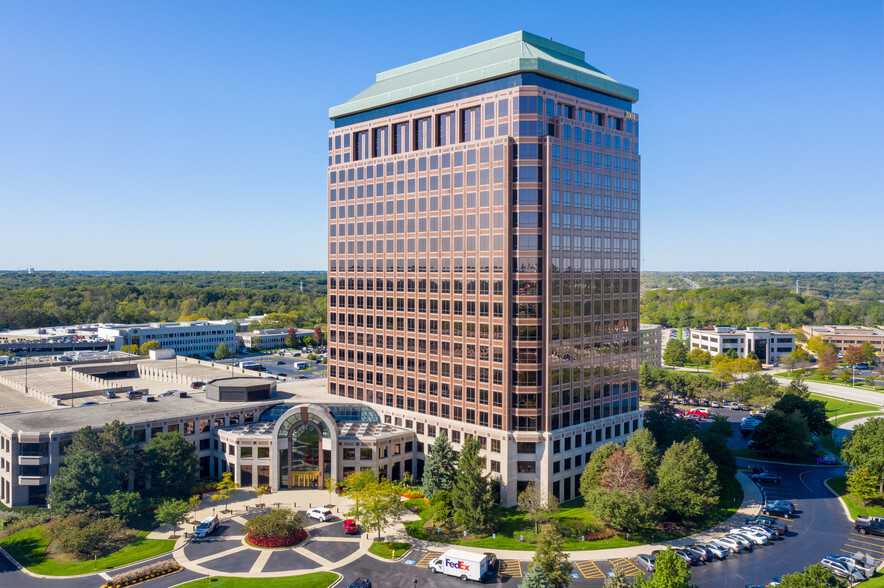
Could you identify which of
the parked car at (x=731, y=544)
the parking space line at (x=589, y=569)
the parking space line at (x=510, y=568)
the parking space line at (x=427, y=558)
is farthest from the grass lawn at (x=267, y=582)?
the parked car at (x=731, y=544)

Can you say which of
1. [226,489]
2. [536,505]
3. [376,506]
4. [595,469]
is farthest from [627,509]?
[226,489]

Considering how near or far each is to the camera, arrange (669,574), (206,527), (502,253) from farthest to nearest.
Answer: (502,253), (206,527), (669,574)

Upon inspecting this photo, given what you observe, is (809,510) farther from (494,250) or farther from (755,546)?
(494,250)

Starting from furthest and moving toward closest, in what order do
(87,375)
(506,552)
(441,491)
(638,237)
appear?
(87,375) → (638,237) → (441,491) → (506,552)

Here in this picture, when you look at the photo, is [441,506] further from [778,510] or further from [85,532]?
[778,510]

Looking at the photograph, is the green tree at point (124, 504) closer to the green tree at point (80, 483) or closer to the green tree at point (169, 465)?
the green tree at point (80, 483)

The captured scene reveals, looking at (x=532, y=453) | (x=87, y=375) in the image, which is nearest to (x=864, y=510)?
(x=532, y=453)
